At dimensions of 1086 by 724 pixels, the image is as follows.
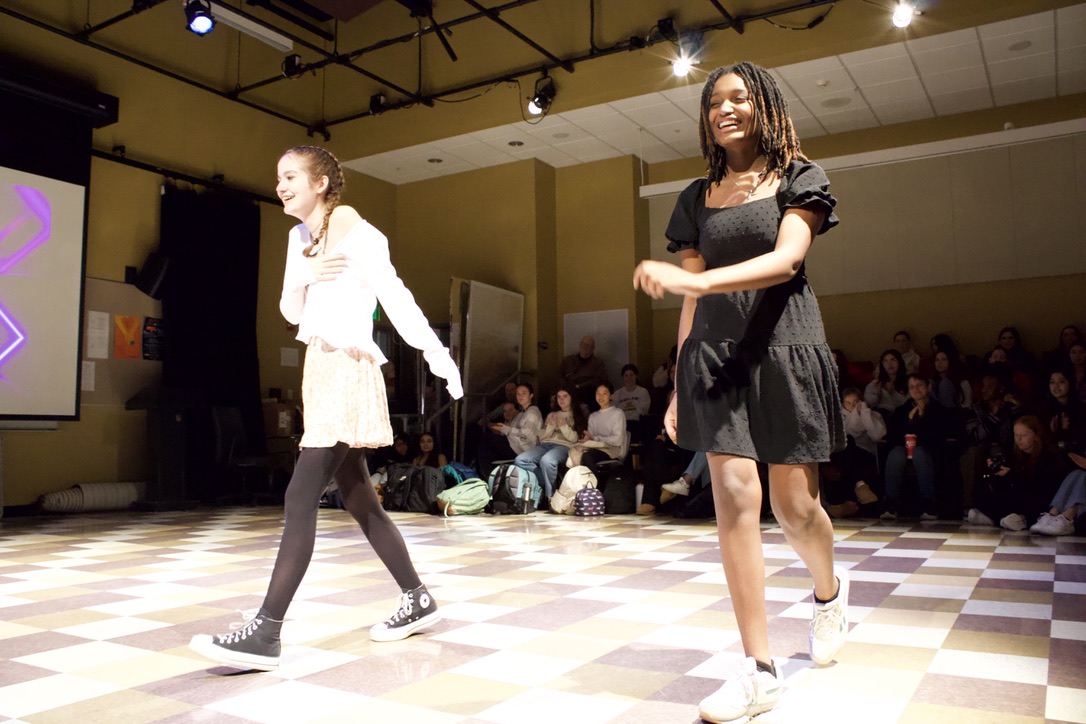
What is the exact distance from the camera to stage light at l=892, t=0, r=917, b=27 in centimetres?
639

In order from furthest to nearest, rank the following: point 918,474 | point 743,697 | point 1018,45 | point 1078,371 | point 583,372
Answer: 1. point 583,372
2. point 1018,45
3. point 1078,371
4. point 918,474
5. point 743,697

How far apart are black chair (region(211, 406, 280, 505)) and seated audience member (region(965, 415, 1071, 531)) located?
6363 millimetres

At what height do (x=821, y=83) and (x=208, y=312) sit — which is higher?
(x=821, y=83)

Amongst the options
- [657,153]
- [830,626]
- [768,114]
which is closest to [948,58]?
[657,153]

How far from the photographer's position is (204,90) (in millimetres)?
8766

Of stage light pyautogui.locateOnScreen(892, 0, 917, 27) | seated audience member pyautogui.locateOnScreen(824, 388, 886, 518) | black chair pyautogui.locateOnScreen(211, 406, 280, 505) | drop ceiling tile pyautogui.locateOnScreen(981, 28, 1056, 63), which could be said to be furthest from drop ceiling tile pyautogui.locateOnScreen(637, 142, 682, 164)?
black chair pyautogui.locateOnScreen(211, 406, 280, 505)

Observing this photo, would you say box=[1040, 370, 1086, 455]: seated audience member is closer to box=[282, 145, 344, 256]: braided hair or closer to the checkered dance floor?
the checkered dance floor

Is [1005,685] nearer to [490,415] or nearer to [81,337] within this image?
[490,415]

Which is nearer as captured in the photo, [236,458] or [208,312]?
[236,458]

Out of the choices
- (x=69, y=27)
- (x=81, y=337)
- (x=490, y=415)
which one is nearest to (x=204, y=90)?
→ (x=69, y=27)

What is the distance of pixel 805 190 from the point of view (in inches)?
67.1

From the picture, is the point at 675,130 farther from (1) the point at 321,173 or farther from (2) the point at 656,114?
(1) the point at 321,173

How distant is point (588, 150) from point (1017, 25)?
14.7ft

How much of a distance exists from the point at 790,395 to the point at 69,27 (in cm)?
821
